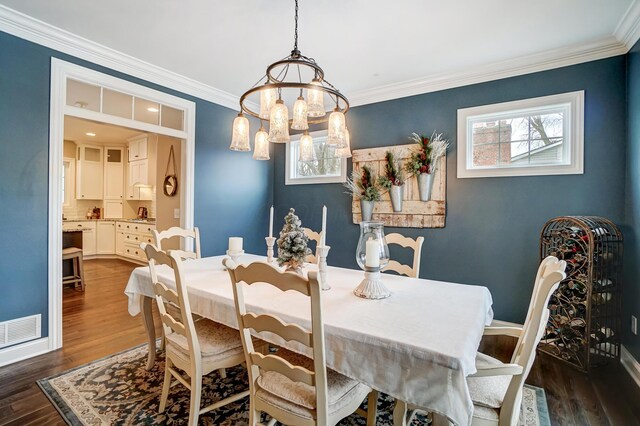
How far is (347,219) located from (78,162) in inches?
262

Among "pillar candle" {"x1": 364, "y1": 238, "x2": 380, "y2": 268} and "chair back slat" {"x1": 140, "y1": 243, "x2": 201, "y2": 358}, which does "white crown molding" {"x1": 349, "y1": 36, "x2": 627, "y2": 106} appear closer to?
"pillar candle" {"x1": 364, "y1": 238, "x2": 380, "y2": 268}

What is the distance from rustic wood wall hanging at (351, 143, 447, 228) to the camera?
3.41 m

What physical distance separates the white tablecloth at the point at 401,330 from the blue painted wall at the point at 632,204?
162 cm

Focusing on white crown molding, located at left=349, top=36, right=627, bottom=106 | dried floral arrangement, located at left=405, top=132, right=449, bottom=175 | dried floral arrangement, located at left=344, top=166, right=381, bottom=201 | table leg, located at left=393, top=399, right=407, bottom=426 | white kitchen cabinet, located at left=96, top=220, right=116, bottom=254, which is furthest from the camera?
white kitchen cabinet, located at left=96, top=220, right=116, bottom=254

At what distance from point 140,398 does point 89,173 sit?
693 cm

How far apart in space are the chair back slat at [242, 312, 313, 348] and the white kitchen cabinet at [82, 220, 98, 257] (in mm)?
7327

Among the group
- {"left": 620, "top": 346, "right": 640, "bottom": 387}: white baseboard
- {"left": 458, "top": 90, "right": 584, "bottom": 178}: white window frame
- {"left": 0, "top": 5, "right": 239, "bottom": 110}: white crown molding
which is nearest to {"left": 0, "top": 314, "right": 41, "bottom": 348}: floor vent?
{"left": 0, "top": 5, "right": 239, "bottom": 110}: white crown molding

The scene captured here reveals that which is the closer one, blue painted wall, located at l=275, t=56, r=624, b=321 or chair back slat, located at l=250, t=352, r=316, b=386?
chair back slat, located at l=250, t=352, r=316, b=386

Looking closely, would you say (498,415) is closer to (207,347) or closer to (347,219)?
(207,347)

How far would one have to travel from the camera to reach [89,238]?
269 inches

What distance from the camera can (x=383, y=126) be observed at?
3.82 m

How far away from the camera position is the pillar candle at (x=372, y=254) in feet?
5.25

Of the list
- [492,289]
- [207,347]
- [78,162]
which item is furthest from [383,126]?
[78,162]

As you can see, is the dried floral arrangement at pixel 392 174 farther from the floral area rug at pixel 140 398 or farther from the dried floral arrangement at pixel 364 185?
the floral area rug at pixel 140 398
